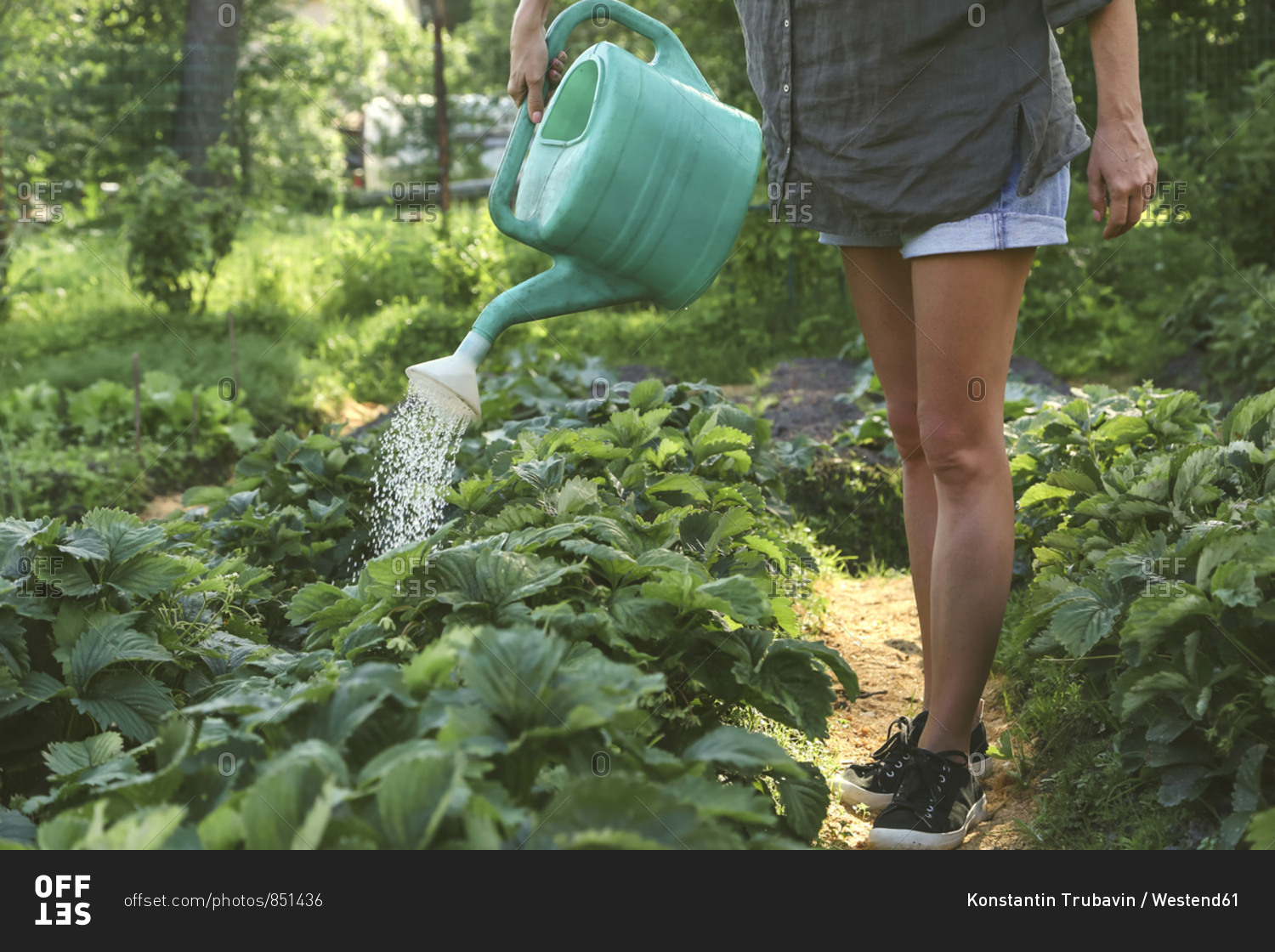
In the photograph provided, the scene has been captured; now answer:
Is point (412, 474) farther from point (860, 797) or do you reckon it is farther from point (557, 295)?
point (860, 797)

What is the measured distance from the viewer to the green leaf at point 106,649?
5.15 feet

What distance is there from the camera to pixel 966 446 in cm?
164

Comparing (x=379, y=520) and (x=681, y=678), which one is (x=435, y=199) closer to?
(x=379, y=520)

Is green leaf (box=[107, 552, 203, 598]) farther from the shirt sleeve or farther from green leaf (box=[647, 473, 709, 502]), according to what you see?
the shirt sleeve

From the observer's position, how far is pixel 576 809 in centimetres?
100

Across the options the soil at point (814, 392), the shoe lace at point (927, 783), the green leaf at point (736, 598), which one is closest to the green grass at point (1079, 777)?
the shoe lace at point (927, 783)

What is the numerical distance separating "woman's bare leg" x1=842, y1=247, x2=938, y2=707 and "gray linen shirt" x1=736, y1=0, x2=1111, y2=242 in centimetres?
8

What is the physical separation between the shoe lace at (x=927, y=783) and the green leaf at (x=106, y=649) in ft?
3.71

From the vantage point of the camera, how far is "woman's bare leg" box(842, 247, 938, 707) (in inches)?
71.7
